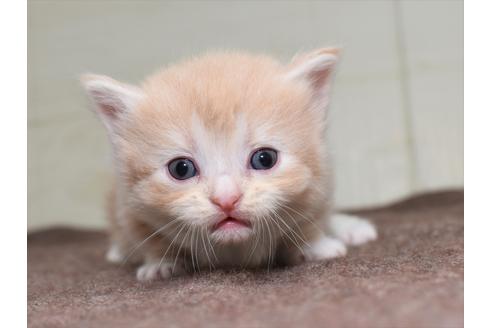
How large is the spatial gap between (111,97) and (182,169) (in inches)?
13.4

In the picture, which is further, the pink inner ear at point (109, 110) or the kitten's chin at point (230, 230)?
the pink inner ear at point (109, 110)

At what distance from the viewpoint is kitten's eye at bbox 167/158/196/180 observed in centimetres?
136

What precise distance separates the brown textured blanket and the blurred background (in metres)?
0.81

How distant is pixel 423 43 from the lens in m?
2.72

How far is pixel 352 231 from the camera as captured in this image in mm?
2047

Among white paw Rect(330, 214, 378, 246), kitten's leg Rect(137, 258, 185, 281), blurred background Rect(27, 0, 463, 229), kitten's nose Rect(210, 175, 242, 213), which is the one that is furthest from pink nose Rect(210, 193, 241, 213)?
blurred background Rect(27, 0, 463, 229)

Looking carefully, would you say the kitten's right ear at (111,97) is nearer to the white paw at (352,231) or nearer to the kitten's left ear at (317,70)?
the kitten's left ear at (317,70)

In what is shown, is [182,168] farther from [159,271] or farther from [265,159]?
[159,271]

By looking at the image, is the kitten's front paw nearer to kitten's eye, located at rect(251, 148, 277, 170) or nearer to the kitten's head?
the kitten's head

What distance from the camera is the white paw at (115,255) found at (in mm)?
2020

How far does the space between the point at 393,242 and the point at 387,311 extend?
947 millimetres

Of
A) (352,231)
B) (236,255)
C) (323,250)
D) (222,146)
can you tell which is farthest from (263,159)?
(352,231)

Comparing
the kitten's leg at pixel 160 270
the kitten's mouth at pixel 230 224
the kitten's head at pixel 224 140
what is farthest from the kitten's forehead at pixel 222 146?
the kitten's leg at pixel 160 270
